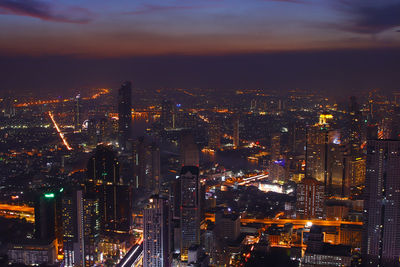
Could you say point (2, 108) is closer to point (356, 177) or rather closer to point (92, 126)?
point (92, 126)

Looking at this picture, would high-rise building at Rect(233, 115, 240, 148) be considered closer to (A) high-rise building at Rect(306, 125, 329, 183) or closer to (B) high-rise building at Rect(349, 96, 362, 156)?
(A) high-rise building at Rect(306, 125, 329, 183)

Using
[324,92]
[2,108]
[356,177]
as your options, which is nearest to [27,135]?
[2,108]

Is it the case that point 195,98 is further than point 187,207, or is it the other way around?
point 195,98

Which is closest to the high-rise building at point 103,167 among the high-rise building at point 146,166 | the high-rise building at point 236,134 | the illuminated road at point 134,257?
the high-rise building at point 146,166

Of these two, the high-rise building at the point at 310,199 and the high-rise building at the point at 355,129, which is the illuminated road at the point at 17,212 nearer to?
the high-rise building at the point at 310,199

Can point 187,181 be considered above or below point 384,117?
below

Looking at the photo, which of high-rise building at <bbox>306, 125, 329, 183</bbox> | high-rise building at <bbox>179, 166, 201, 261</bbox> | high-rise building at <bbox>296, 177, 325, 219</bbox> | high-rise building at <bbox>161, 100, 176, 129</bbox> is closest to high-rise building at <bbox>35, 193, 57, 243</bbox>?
high-rise building at <bbox>179, 166, 201, 261</bbox>
